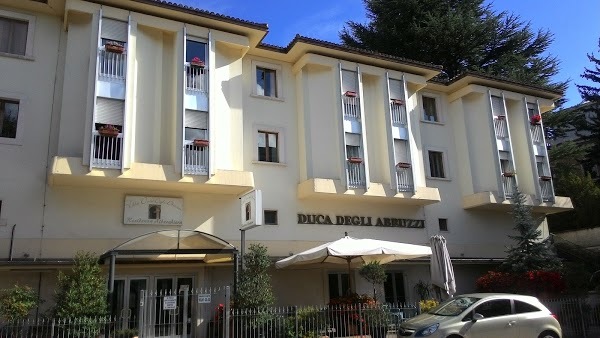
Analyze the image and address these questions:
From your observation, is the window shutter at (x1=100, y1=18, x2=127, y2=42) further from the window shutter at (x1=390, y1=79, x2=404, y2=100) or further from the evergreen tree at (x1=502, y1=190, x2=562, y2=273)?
the evergreen tree at (x1=502, y1=190, x2=562, y2=273)

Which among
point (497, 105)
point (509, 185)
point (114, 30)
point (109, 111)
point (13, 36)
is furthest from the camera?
point (497, 105)

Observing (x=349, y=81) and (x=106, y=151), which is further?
(x=349, y=81)

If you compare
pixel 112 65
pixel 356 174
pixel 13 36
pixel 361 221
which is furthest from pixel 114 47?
pixel 361 221

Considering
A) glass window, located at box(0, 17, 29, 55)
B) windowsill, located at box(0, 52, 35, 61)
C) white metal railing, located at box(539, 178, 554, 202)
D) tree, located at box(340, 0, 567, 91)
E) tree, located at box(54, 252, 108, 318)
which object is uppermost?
tree, located at box(340, 0, 567, 91)

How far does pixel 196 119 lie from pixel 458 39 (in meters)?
17.6

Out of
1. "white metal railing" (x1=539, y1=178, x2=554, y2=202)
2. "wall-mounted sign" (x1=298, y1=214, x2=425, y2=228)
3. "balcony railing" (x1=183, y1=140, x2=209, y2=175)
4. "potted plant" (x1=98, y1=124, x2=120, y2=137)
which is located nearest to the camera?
"potted plant" (x1=98, y1=124, x2=120, y2=137)

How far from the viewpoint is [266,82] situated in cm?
2027

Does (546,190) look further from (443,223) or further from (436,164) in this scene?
(443,223)

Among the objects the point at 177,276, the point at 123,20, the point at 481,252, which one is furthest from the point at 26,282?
the point at 481,252

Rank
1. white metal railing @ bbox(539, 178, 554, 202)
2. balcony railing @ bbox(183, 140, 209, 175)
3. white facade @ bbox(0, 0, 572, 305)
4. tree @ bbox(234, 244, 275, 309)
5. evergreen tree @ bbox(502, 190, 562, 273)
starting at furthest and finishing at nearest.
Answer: white metal railing @ bbox(539, 178, 554, 202)
evergreen tree @ bbox(502, 190, 562, 273)
balcony railing @ bbox(183, 140, 209, 175)
white facade @ bbox(0, 0, 572, 305)
tree @ bbox(234, 244, 275, 309)

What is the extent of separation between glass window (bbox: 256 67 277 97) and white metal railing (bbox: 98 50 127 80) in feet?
17.4

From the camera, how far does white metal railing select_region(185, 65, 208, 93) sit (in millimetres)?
17375

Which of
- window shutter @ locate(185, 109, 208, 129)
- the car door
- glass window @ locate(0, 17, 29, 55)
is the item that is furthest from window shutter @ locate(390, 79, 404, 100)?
glass window @ locate(0, 17, 29, 55)

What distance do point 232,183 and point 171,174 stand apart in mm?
2002
